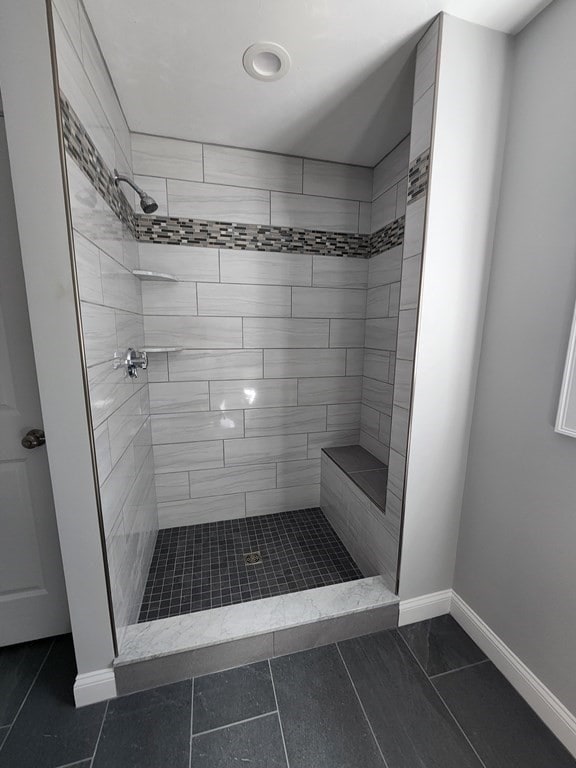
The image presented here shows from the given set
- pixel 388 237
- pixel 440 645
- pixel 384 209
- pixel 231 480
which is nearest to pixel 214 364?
pixel 231 480

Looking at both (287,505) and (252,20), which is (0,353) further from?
(287,505)

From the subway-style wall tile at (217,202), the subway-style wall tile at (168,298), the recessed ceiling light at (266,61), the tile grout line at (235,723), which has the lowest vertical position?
the tile grout line at (235,723)

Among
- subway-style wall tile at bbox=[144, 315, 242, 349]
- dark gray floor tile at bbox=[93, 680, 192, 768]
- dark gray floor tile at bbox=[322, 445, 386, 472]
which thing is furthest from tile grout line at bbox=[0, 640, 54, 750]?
dark gray floor tile at bbox=[322, 445, 386, 472]

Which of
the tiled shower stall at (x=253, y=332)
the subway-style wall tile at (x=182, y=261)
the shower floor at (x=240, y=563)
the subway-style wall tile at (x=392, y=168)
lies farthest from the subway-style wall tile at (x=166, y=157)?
the shower floor at (x=240, y=563)

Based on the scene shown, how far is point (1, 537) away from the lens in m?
1.20

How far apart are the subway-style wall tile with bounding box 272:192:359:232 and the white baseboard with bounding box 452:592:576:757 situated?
83.0 inches

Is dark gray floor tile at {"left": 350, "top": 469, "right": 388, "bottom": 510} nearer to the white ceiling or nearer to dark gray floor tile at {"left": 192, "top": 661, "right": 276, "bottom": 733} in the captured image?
dark gray floor tile at {"left": 192, "top": 661, "right": 276, "bottom": 733}

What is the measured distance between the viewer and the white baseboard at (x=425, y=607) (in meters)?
1.39

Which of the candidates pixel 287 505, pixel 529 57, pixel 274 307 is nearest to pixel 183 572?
pixel 287 505

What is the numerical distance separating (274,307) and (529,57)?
4.59ft

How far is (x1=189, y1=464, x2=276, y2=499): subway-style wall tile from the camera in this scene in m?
1.97

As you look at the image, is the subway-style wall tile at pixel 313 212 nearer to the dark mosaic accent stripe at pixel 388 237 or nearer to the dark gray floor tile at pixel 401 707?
the dark mosaic accent stripe at pixel 388 237

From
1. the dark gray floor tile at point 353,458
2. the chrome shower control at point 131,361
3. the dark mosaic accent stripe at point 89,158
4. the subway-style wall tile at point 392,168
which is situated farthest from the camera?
the dark gray floor tile at point 353,458

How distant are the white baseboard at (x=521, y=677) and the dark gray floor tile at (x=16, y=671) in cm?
176
